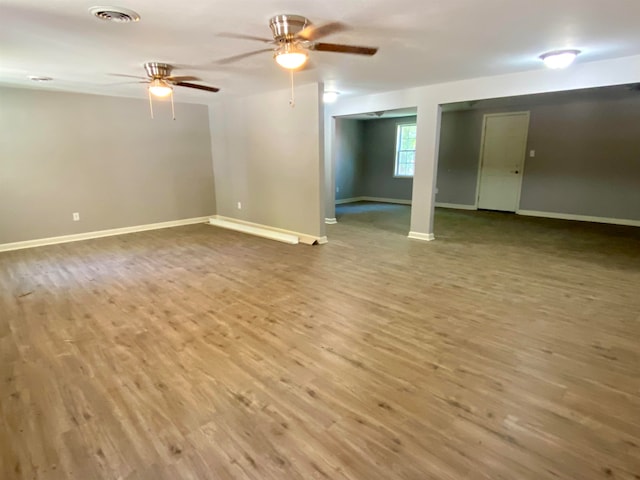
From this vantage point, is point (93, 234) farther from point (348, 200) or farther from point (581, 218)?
point (581, 218)

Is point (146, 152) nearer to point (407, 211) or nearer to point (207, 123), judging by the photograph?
point (207, 123)

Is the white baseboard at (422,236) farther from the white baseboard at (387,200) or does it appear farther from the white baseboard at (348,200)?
the white baseboard at (348,200)

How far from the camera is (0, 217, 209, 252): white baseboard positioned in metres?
5.23

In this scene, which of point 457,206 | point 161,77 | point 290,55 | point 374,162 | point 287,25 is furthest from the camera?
point 374,162

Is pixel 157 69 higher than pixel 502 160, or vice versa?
pixel 157 69

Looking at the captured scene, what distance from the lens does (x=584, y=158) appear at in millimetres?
6926

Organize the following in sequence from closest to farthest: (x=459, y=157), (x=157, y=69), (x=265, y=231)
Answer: (x=157, y=69), (x=265, y=231), (x=459, y=157)

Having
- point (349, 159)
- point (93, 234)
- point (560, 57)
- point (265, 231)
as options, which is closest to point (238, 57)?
point (265, 231)

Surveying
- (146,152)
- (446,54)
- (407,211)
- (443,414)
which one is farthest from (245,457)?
(407,211)

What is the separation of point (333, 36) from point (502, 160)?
6.55 meters

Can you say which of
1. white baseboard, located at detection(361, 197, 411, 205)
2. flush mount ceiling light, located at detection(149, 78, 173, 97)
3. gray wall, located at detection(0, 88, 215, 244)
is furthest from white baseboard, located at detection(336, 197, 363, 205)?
flush mount ceiling light, located at detection(149, 78, 173, 97)

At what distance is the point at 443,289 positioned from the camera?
354cm

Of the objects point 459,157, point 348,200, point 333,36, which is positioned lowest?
point 348,200

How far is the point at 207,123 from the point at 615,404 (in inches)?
280
